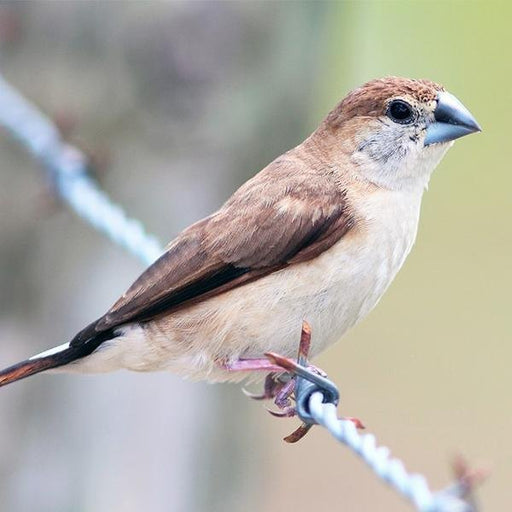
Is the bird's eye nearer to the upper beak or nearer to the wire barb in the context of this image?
the upper beak

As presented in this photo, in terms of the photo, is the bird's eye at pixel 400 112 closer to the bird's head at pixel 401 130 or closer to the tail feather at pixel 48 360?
the bird's head at pixel 401 130

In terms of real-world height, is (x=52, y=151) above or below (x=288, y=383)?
above

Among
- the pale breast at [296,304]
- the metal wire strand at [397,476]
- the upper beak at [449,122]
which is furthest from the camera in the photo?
the upper beak at [449,122]

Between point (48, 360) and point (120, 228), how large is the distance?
0.41 metres

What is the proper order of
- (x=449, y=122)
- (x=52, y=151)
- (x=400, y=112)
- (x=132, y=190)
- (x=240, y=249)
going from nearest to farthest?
(x=240, y=249), (x=449, y=122), (x=400, y=112), (x=52, y=151), (x=132, y=190)

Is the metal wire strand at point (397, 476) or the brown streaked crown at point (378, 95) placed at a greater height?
the brown streaked crown at point (378, 95)

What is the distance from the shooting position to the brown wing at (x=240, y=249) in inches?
137

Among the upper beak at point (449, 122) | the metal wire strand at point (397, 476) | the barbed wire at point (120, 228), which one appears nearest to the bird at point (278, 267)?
the upper beak at point (449, 122)

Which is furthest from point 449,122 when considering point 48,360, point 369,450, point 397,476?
point 397,476

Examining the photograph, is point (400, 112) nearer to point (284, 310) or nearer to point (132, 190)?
point (284, 310)

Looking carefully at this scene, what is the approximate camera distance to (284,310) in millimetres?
3402

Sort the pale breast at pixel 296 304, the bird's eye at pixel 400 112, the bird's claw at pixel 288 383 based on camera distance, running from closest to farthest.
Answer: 1. the bird's claw at pixel 288 383
2. the pale breast at pixel 296 304
3. the bird's eye at pixel 400 112

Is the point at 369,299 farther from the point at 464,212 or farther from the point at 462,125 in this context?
the point at 464,212

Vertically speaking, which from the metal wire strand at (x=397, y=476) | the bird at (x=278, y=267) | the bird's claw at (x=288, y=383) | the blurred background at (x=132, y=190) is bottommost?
the metal wire strand at (x=397, y=476)
